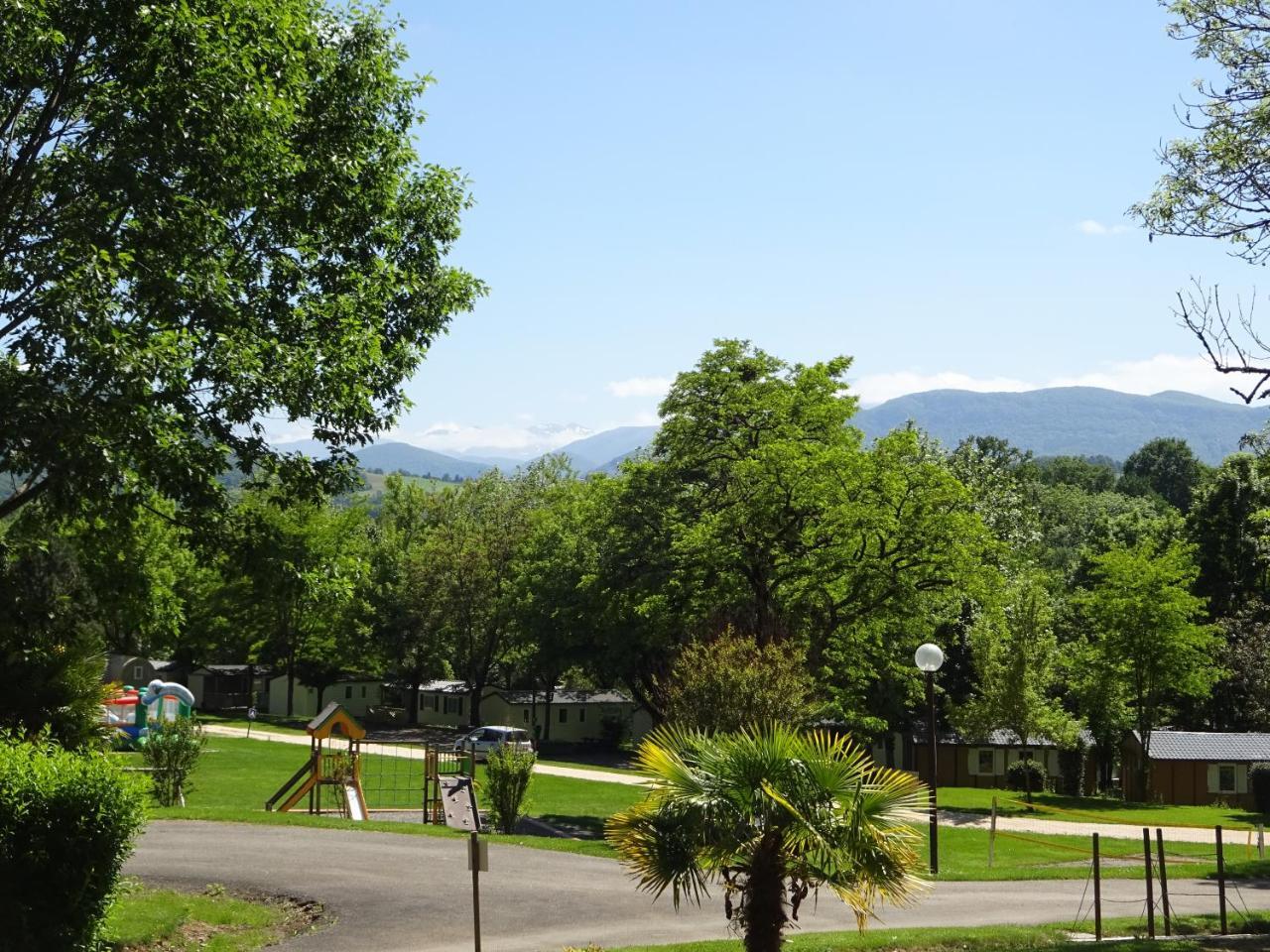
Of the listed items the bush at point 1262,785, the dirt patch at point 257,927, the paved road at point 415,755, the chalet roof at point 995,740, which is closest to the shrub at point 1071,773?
the chalet roof at point 995,740

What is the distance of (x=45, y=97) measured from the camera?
14.5 m

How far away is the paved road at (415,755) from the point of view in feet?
153

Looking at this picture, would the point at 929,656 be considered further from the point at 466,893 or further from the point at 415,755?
the point at 415,755

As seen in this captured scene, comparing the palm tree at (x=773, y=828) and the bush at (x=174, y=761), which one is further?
the bush at (x=174, y=761)

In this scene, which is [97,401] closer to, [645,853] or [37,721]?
[37,721]

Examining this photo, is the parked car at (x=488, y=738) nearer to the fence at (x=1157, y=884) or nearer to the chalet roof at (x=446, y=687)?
the chalet roof at (x=446, y=687)

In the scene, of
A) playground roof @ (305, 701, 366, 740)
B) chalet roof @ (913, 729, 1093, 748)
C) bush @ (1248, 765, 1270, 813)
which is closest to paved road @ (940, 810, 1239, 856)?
bush @ (1248, 765, 1270, 813)

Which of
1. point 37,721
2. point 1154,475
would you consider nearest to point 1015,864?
point 37,721

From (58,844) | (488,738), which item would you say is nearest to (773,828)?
(58,844)

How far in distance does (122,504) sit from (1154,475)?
5897 inches

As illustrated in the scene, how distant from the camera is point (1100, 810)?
1684 inches

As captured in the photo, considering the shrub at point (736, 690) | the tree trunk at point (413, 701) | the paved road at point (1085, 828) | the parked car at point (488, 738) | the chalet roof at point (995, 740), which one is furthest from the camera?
the tree trunk at point (413, 701)

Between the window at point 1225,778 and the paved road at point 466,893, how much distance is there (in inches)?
1118

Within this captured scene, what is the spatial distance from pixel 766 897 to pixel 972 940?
23.9 feet
